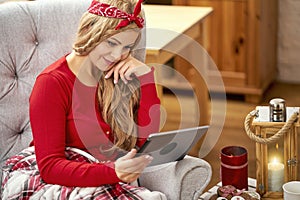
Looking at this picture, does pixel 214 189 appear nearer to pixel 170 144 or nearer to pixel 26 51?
pixel 170 144

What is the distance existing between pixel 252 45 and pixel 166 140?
85.2 inches

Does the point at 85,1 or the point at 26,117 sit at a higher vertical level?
the point at 85,1

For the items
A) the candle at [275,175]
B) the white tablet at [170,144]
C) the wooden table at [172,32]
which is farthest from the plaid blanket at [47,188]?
the wooden table at [172,32]

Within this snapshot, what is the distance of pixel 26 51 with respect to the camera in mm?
2324

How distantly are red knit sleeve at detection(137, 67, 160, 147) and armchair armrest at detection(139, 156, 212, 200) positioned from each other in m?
0.12

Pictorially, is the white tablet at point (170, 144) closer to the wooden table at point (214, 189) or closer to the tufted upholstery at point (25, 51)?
the wooden table at point (214, 189)

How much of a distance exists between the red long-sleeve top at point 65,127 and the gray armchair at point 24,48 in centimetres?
26

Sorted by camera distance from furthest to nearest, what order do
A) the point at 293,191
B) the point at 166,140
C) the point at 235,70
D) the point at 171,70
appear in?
the point at 171,70 → the point at 235,70 → the point at 293,191 → the point at 166,140

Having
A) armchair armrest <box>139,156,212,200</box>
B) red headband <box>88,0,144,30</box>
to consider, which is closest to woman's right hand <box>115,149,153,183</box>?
armchair armrest <box>139,156,212,200</box>

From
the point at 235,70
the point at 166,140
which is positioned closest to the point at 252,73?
the point at 235,70

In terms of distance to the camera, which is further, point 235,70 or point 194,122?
point 235,70

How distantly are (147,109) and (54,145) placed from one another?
0.34 m

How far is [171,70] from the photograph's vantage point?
4.40m

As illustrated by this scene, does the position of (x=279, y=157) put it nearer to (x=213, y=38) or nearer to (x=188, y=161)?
(x=188, y=161)
